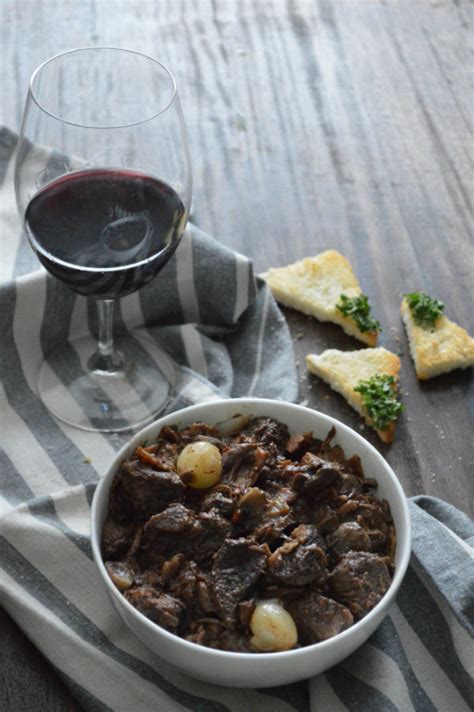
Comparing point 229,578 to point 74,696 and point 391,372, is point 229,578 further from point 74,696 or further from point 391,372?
point 391,372

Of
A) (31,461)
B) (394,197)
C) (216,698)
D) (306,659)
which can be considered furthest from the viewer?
(394,197)

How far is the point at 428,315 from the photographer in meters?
2.07

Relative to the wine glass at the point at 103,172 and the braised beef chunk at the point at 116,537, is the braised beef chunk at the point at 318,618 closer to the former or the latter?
the braised beef chunk at the point at 116,537

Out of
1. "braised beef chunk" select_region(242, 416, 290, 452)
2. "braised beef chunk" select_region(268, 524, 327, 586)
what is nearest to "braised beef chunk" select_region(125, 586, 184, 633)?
"braised beef chunk" select_region(268, 524, 327, 586)

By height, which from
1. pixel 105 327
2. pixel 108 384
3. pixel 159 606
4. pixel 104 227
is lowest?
pixel 108 384

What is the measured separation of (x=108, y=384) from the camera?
2025 mm

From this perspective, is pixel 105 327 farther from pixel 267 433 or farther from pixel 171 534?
pixel 171 534

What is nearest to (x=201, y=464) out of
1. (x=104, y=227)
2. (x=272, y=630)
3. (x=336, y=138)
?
(x=272, y=630)

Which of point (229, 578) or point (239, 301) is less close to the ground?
point (229, 578)

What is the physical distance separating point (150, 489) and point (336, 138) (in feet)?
4.49

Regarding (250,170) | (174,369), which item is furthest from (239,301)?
(250,170)

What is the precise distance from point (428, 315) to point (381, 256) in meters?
0.26

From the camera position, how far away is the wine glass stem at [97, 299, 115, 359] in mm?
1951

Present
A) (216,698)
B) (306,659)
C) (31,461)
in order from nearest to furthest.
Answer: (306,659), (216,698), (31,461)
